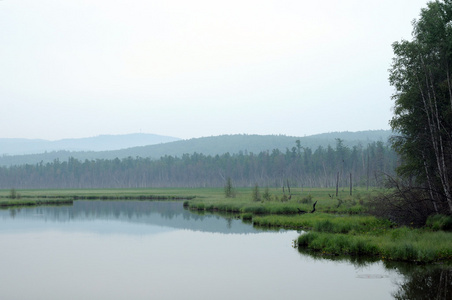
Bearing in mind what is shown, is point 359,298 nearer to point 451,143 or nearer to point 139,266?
point 139,266

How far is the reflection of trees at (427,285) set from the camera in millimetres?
18688

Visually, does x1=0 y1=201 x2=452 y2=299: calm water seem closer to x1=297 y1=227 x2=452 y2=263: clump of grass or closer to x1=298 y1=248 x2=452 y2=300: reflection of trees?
x1=298 y1=248 x2=452 y2=300: reflection of trees

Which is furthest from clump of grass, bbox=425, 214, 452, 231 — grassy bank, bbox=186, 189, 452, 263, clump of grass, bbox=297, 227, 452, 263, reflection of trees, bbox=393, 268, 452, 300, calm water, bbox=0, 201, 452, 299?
reflection of trees, bbox=393, 268, 452, 300

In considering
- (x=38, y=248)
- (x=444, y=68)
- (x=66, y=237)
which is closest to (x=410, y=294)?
(x=444, y=68)

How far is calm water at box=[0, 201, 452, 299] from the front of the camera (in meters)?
20.8

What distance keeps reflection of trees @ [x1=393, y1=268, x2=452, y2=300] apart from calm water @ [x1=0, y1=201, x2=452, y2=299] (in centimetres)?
8

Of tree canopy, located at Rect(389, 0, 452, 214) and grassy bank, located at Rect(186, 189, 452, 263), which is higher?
tree canopy, located at Rect(389, 0, 452, 214)

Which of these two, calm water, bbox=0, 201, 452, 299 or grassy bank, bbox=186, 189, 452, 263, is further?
grassy bank, bbox=186, 189, 452, 263

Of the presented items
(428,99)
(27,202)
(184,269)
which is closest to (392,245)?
(184,269)

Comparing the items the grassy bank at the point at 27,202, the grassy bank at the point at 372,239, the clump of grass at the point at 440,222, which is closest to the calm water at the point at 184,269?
the grassy bank at the point at 372,239

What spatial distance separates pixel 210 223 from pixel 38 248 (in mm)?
20746

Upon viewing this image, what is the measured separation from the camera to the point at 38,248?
34.1 metres

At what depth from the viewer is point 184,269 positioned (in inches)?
1025

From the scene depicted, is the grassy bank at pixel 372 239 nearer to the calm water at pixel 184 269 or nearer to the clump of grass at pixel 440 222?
the clump of grass at pixel 440 222
